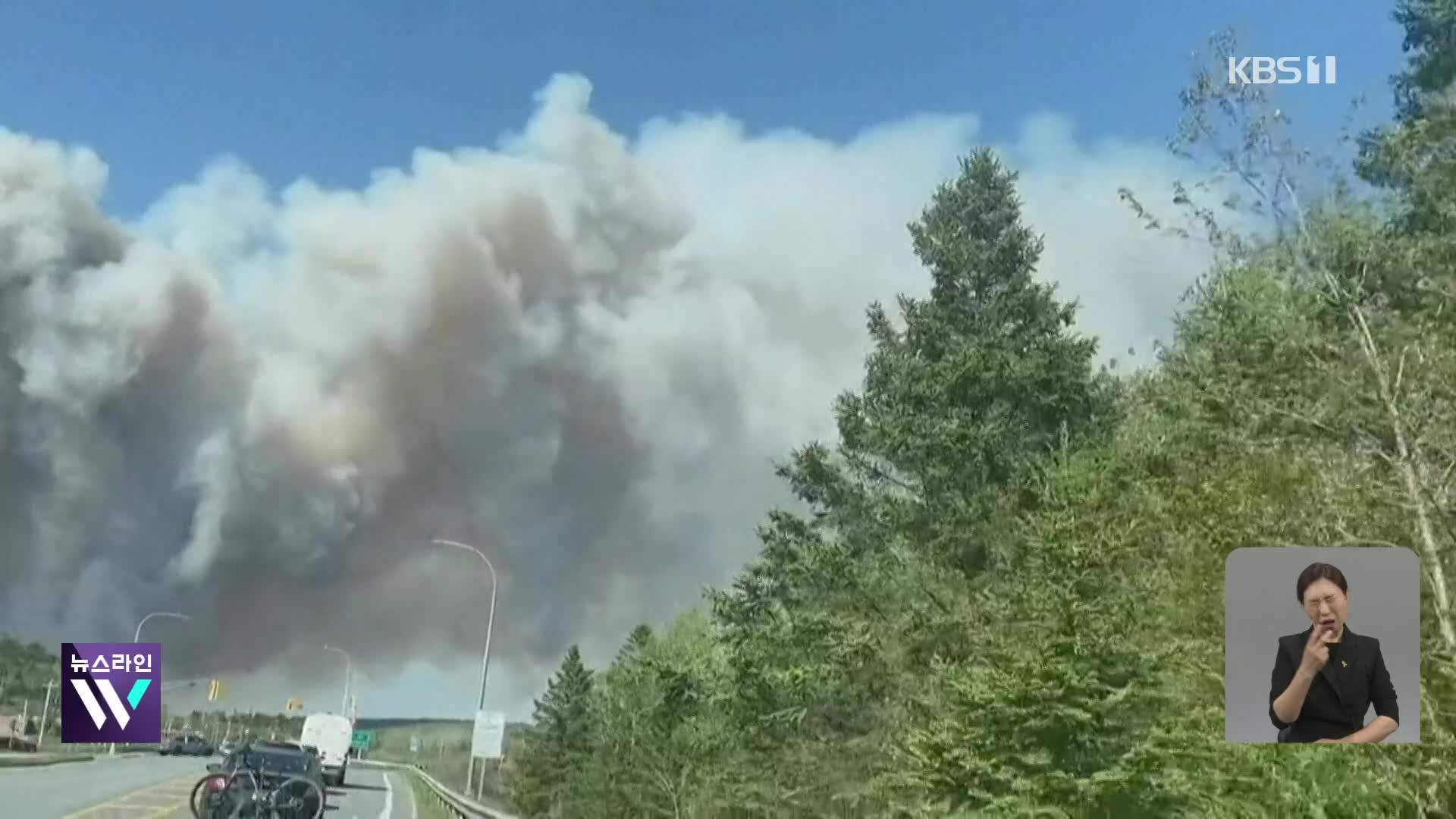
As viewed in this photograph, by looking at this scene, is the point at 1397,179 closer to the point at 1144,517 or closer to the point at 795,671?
the point at 1144,517

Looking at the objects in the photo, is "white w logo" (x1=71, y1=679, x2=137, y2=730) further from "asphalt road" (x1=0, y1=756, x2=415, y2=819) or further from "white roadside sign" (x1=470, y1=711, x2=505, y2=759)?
"white roadside sign" (x1=470, y1=711, x2=505, y2=759)

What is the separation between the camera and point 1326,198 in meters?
16.8

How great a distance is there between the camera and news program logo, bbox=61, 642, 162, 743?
1758 centimetres

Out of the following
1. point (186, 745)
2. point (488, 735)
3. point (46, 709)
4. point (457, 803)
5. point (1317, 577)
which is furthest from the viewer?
point (186, 745)

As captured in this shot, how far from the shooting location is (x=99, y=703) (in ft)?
60.1

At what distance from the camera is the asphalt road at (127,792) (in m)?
16.9

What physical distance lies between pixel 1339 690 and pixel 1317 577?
1103mm

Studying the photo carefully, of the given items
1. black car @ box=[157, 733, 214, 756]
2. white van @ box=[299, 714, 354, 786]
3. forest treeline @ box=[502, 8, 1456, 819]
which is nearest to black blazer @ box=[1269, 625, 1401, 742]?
forest treeline @ box=[502, 8, 1456, 819]

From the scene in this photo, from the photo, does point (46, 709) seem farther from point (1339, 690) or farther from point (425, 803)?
point (1339, 690)

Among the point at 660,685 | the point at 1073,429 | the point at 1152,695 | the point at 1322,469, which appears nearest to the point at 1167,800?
the point at 1152,695

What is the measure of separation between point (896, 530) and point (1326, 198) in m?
11.7

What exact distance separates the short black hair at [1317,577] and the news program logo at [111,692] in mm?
13713

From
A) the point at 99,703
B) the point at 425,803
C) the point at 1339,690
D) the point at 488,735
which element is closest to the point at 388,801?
the point at 425,803

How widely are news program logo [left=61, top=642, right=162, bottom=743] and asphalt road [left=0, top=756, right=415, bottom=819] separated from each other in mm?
930
